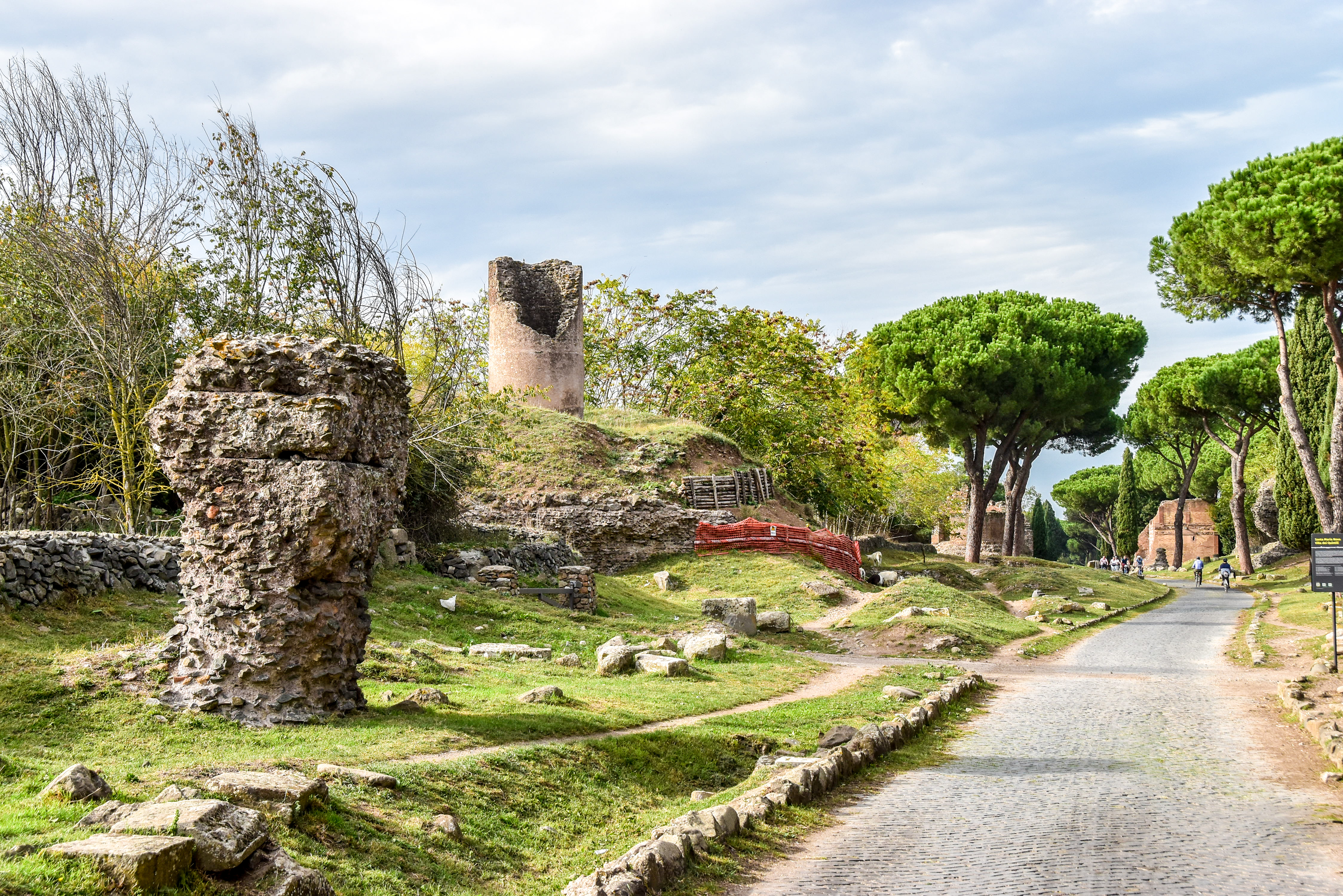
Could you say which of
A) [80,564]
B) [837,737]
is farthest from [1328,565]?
[80,564]

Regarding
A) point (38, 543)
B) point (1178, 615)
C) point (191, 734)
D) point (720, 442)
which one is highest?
point (720, 442)

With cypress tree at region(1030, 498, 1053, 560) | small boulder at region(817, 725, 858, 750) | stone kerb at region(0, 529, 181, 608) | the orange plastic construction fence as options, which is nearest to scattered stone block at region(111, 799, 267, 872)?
small boulder at region(817, 725, 858, 750)

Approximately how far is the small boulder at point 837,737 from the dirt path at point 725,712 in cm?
126

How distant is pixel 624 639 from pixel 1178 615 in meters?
16.7

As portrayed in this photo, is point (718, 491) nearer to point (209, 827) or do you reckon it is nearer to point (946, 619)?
point (946, 619)

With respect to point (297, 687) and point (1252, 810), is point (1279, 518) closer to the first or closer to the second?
point (1252, 810)

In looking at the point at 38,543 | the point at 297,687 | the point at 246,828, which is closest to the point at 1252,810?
the point at 246,828

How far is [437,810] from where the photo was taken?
6.35 metres

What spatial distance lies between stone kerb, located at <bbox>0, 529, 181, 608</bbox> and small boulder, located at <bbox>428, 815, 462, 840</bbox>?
572 cm

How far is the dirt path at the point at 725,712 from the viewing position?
25.0 ft

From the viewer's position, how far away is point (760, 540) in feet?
84.5

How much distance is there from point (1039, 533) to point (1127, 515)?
12.7 m

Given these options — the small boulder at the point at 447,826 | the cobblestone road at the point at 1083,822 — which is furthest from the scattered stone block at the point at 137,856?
the cobblestone road at the point at 1083,822

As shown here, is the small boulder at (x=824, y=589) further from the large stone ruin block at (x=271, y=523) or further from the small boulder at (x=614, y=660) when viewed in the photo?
the large stone ruin block at (x=271, y=523)
